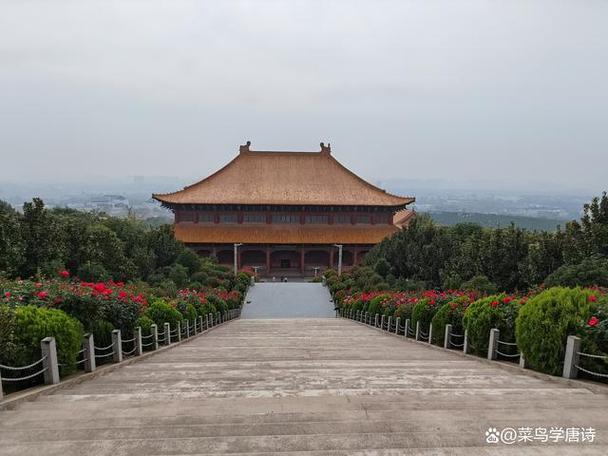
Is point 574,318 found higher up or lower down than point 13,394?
higher up

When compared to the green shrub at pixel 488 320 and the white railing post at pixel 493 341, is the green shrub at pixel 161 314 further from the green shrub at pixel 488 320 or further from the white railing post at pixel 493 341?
the white railing post at pixel 493 341

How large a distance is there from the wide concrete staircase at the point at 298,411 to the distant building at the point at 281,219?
30.4 meters

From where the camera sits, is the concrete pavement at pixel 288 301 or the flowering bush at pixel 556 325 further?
the concrete pavement at pixel 288 301

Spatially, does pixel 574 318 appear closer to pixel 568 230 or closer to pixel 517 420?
pixel 517 420

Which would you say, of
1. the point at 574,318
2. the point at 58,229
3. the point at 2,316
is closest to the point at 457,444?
the point at 574,318

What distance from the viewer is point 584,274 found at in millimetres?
13328

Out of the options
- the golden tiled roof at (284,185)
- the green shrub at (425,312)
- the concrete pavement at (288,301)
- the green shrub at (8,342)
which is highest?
the golden tiled roof at (284,185)

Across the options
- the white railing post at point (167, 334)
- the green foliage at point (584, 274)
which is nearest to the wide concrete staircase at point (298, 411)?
the white railing post at point (167, 334)

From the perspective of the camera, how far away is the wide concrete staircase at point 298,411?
3701mm

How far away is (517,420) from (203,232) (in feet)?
113

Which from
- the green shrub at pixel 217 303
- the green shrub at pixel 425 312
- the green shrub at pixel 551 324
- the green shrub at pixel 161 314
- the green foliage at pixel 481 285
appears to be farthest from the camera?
the green shrub at pixel 217 303

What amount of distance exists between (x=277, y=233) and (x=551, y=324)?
3208cm

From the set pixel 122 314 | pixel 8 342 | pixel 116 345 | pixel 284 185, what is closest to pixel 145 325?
pixel 122 314

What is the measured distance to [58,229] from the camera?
60.4 feet
